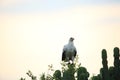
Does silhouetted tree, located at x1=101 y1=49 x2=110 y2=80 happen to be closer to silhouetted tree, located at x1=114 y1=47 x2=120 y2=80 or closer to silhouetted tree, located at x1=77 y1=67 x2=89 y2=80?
silhouetted tree, located at x1=114 y1=47 x2=120 y2=80

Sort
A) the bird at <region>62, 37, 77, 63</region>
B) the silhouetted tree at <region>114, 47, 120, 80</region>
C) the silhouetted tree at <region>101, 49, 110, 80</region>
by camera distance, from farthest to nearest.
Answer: the bird at <region>62, 37, 77, 63</region>
the silhouetted tree at <region>114, 47, 120, 80</region>
the silhouetted tree at <region>101, 49, 110, 80</region>

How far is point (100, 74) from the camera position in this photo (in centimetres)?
2688

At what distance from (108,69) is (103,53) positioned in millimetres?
716

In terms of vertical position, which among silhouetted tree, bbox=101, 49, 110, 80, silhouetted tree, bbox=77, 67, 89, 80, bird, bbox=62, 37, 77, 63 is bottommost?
silhouetted tree, bbox=77, 67, 89, 80

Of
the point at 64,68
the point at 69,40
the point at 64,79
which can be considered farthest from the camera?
the point at 69,40

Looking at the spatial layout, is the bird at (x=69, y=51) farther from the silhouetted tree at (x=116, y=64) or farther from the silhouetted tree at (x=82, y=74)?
the silhouetted tree at (x=82, y=74)

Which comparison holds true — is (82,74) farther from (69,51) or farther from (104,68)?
(69,51)

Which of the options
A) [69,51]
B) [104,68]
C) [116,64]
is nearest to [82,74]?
[104,68]

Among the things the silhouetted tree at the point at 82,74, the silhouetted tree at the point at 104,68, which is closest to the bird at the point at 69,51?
the silhouetted tree at the point at 104,68

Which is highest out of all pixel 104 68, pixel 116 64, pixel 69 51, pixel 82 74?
pixel 69 51

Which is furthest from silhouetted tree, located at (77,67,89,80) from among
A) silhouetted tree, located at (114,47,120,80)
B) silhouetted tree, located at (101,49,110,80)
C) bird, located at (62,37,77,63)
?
bird, located at (62,37,77,63)

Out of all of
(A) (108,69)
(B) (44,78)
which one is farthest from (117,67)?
(B) (44,78)

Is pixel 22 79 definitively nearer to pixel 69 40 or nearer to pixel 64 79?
pixel 69 40

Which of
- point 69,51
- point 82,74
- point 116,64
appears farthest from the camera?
point 69,51
